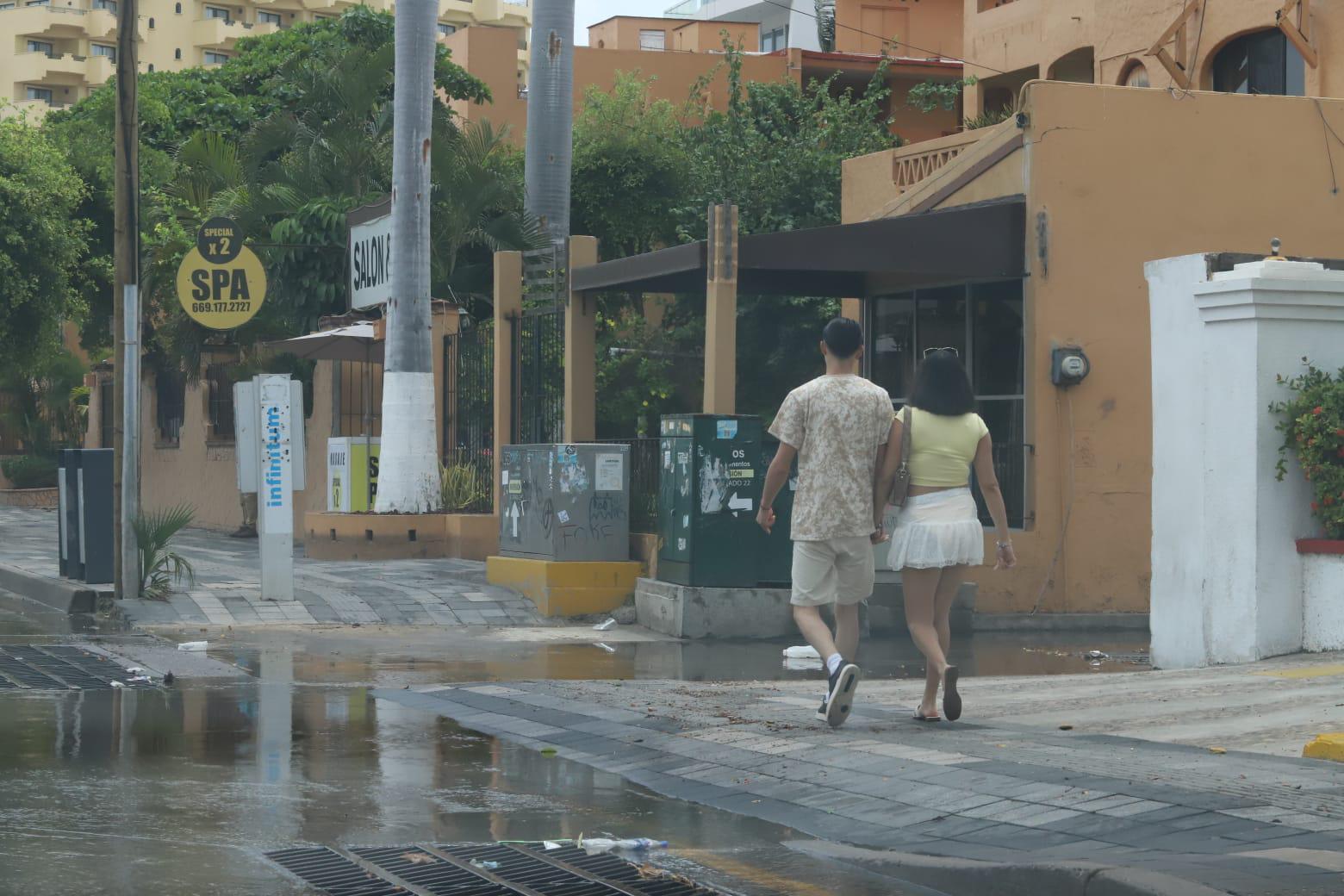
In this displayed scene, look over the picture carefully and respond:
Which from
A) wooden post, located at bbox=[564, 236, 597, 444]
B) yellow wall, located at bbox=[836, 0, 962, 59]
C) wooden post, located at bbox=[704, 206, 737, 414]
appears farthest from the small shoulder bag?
yellow wall, located at bbox=[836, 0, 962, 59]

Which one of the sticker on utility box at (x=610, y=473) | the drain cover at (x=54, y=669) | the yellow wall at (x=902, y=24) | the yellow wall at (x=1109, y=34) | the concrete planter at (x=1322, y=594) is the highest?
the yellow wall at (x=902, y=24)

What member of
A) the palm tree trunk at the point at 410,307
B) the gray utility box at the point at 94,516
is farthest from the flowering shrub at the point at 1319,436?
the palm tree trunk at the point at 410,307

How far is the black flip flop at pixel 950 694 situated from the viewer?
7.79 metres

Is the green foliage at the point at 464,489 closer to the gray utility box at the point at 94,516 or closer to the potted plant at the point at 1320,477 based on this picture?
the gray utility box at the point at 94,516

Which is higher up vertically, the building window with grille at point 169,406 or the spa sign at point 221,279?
the spa sign at point 221,279

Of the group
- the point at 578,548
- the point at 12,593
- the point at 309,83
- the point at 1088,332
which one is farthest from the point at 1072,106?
the point at 309,83

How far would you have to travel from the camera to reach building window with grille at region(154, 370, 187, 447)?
2856 centimetres

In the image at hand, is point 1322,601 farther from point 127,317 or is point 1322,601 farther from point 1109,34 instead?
point 1109,34

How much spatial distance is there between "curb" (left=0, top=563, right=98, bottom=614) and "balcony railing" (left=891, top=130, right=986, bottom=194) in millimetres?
10281

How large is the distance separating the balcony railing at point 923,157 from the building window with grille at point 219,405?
11.5m

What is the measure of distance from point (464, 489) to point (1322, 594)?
11.1 metres

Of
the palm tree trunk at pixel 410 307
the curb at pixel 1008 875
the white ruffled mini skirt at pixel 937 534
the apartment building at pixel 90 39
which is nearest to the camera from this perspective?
the curb at pixel 1008 875

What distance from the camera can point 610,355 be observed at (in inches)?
1083

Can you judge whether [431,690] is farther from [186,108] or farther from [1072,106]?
[186,108]
